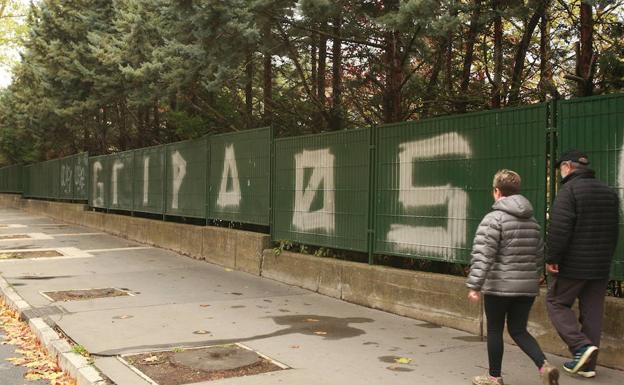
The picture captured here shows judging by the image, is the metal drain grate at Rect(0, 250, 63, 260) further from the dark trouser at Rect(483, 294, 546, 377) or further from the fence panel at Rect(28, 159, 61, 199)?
the fence panel at Rect(28, 159, 61, 199)

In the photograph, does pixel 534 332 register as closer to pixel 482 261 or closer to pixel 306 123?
pixel 482 261

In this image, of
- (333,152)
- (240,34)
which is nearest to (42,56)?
(240,34)

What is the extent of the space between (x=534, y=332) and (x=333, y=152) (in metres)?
4.18

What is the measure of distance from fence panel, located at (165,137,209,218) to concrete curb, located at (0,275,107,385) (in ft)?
19.0

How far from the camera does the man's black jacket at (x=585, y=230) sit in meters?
4.73

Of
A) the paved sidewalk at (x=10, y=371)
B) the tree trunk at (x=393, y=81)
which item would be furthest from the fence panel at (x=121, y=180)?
the paved sidewalk at (x=10, y=371)

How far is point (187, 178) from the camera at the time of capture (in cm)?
1416

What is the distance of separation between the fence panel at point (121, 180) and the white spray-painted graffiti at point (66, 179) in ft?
19.5

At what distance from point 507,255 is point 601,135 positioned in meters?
1.83

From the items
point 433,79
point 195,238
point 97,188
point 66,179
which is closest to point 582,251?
point 433,79

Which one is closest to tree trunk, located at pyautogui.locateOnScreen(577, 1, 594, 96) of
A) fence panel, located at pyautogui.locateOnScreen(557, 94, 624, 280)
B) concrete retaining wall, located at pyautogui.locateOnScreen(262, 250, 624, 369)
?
fence panel, located at pyautogui.locateOnScreen(557, 94, 624, 280)

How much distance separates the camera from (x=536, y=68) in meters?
10.9

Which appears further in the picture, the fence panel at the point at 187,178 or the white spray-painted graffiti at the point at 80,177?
the white spray-painted graffiti at the point at 80,177

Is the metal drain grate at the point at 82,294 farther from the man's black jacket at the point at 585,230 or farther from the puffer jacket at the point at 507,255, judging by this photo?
the man's black jacket at the point at 585,230
